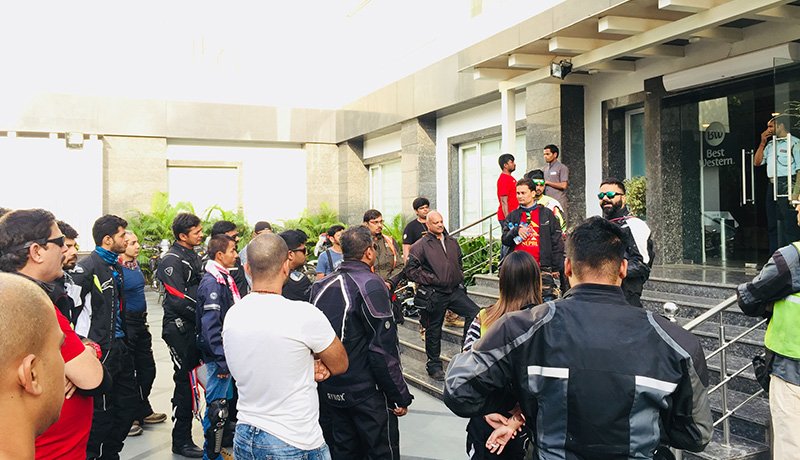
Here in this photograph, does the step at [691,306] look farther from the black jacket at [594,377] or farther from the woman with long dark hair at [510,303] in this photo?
the black jacket at [594,377]

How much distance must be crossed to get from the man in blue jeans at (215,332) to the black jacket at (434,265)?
9.30 feet

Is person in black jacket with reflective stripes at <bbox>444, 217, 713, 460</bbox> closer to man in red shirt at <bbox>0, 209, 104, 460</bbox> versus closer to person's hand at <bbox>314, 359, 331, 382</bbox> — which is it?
person's hand at <bbox>314, 359, 331, 382</bbox>

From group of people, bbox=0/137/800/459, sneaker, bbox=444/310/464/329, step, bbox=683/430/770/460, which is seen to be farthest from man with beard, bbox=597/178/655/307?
sneaker, bbox=444/310/464/329

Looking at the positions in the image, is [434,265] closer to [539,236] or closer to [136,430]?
[539,236]

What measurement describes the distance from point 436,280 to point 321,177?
1298cm

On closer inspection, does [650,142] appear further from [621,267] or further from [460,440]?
[621,267]

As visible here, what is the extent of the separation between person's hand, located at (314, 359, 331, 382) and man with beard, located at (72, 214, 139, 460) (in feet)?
3.38

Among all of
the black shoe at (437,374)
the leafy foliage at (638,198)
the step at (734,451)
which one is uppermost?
the leafy foliage at (638,198)

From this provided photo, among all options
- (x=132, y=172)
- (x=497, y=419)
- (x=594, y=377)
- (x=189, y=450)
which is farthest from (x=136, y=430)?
(x=132, y=172)

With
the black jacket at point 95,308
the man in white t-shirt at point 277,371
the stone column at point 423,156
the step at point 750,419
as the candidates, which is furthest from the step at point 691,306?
the stone column at point 423,156

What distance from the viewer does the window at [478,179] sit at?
1348 cm

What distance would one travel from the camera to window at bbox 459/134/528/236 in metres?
13.5

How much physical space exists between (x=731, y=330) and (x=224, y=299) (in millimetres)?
4851

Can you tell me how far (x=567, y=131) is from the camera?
405 inches
